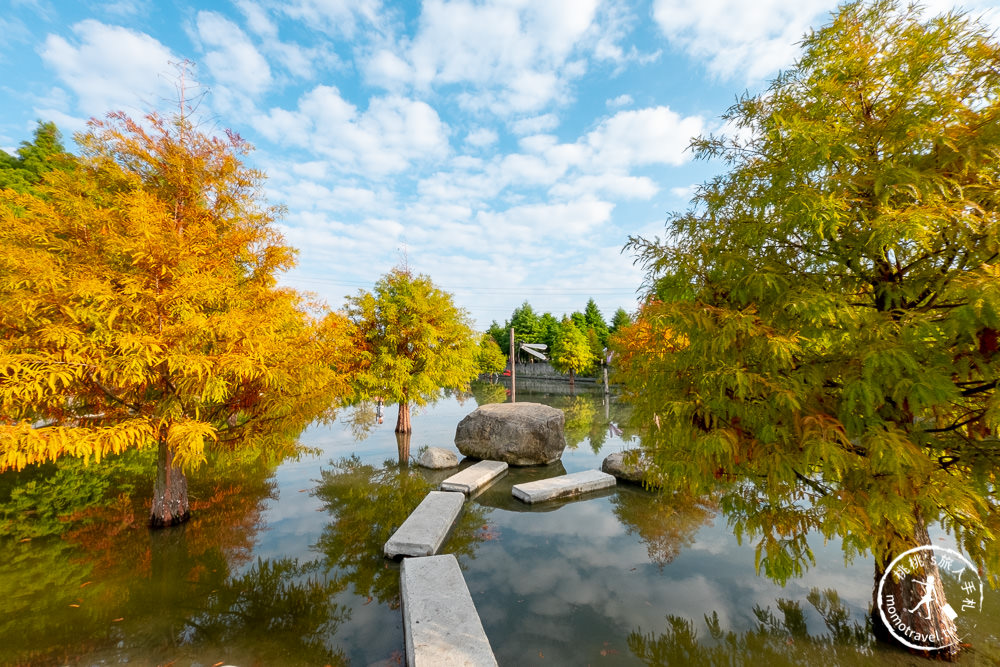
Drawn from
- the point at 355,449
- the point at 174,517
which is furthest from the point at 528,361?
the point at 174,517

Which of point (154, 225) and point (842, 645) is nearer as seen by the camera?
point (842, 645)

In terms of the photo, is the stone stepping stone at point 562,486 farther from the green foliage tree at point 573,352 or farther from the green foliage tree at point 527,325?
the green foliage tree at point 527,325

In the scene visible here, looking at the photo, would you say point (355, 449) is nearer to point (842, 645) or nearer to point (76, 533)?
point (76, 533)

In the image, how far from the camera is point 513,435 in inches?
504

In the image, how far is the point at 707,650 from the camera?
4.78 m

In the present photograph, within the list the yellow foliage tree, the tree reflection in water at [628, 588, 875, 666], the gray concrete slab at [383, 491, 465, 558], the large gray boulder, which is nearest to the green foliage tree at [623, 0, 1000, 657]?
the tree reflection in water at [628, 588, 875, 666]

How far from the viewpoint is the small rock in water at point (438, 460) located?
490 inches

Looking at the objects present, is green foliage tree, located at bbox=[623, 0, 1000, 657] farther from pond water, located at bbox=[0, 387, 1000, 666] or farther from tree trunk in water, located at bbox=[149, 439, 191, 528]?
tree trunk in water, located at bbox=[149, 439, 191, 528]

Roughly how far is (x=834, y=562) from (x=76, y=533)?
14.4 m

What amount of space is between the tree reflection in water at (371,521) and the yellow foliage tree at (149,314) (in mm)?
2775

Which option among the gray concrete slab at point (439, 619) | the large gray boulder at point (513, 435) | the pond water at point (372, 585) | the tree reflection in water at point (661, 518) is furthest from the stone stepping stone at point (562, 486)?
the gray concrete slab at point (439, 619)

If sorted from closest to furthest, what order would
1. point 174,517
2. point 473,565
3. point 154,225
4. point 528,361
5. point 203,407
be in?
point 154,225 < point 473,565 < point 203,407 < point 174,517 < point 528,361

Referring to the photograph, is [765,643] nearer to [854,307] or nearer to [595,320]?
[854,307]

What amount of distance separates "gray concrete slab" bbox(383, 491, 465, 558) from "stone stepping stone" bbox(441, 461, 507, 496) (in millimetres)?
1045
